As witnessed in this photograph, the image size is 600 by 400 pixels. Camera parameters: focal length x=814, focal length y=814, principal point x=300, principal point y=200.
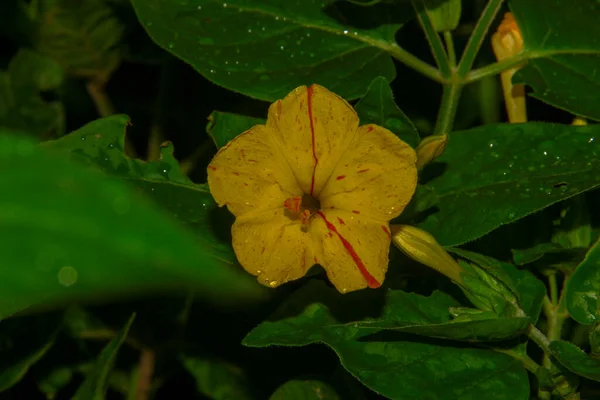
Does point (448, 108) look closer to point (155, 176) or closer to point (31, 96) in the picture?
point (155, 176)

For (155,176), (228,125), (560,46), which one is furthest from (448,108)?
(155,176)

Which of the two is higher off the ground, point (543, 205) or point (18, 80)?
point (543, 205)

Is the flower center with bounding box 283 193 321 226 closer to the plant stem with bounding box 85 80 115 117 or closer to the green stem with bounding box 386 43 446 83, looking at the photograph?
the green stem with bounding box 386 43 446 83

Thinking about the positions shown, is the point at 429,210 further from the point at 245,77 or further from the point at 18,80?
the point at 18,80

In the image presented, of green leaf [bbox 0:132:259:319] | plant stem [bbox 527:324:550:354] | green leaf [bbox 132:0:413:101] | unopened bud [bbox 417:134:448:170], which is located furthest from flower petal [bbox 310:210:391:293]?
green leaf [bbox 0:132:259:319]

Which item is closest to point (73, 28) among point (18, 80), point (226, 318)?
point (18, 80)

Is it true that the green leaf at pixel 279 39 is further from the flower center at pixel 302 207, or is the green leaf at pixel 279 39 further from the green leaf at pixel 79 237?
the green leaf at pixel 79 237

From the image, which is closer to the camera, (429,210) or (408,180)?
(408,180)
